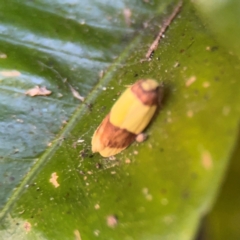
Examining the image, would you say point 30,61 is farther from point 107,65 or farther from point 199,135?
point 199,135

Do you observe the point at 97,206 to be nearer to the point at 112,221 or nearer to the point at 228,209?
the point at 112,221

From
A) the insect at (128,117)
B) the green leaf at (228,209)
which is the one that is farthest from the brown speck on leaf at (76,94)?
the green leaf at (228,209)

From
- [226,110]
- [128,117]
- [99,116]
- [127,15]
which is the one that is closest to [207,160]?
[226,110]

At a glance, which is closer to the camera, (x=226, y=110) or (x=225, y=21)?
(x=226, y=110)

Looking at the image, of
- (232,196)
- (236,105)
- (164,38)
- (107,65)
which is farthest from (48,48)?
(232,196)

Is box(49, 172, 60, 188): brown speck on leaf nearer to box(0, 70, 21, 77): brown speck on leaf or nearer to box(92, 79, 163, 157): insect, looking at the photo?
box(92, 79, 163, 157): insect

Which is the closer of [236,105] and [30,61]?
[236,105]
